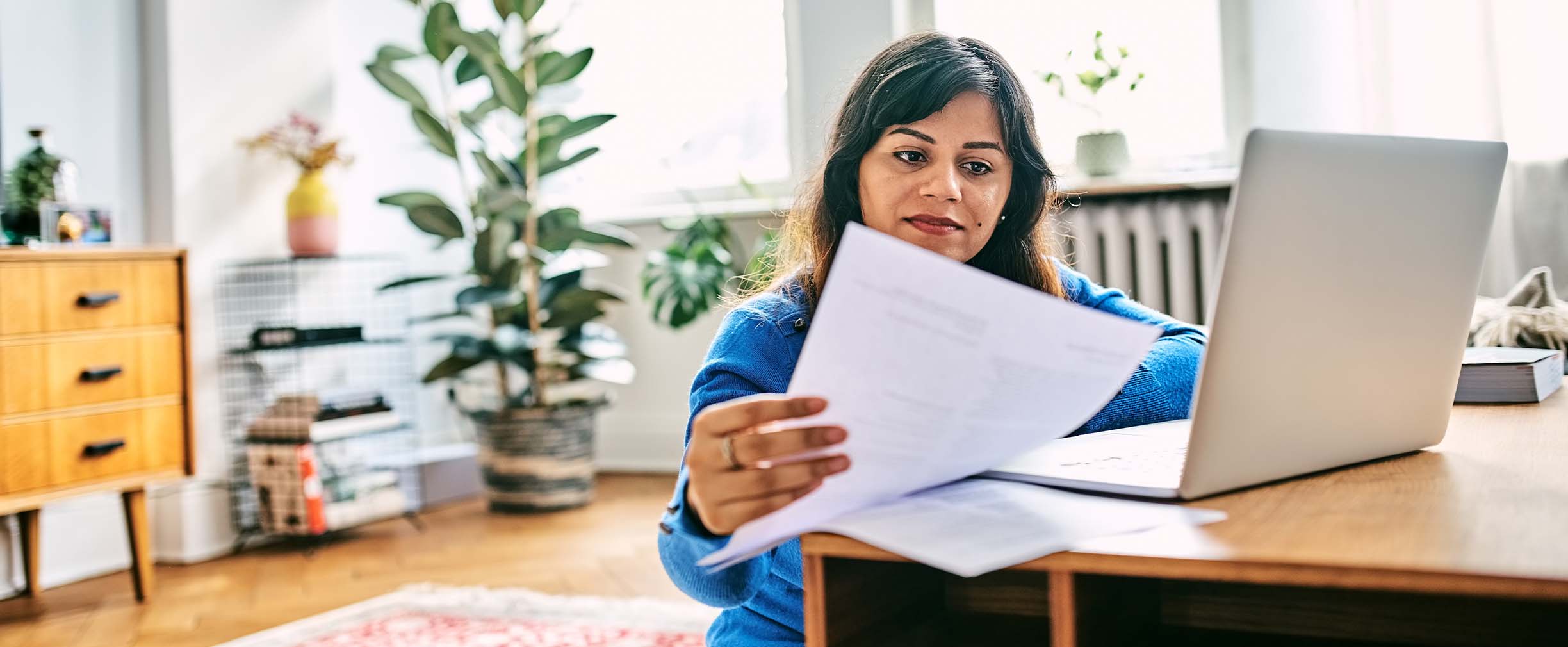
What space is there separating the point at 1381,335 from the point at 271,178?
3178mm

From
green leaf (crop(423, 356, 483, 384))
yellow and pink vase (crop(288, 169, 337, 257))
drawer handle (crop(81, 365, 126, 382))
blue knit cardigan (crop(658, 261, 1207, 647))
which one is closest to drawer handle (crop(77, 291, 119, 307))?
drawer handle (crop(81, 365, 126, 382))

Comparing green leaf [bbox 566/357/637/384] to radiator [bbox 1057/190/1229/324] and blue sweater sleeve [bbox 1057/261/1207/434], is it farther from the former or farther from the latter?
blue sweater sleeve [bbox 1057/261/1207/434]

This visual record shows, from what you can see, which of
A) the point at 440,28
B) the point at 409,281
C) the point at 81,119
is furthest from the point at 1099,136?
the point at 81,119

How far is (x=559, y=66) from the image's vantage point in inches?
134

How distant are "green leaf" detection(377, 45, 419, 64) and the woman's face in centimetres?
256

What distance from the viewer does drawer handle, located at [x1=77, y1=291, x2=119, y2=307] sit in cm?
249

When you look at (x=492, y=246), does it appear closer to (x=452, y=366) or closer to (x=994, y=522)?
(x=452, y=366)

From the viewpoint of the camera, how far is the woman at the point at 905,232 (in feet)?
3.08

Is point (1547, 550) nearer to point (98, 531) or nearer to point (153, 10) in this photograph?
point (98, 531)

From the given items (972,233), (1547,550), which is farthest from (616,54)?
(1547,550)

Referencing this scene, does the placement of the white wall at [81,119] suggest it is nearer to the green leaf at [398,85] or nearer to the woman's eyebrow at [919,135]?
the green leaf at [398,85]

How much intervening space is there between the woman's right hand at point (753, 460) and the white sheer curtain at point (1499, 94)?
2613 millimetres

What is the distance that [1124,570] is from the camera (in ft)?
1.85

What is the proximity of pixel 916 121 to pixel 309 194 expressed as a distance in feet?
8.08
